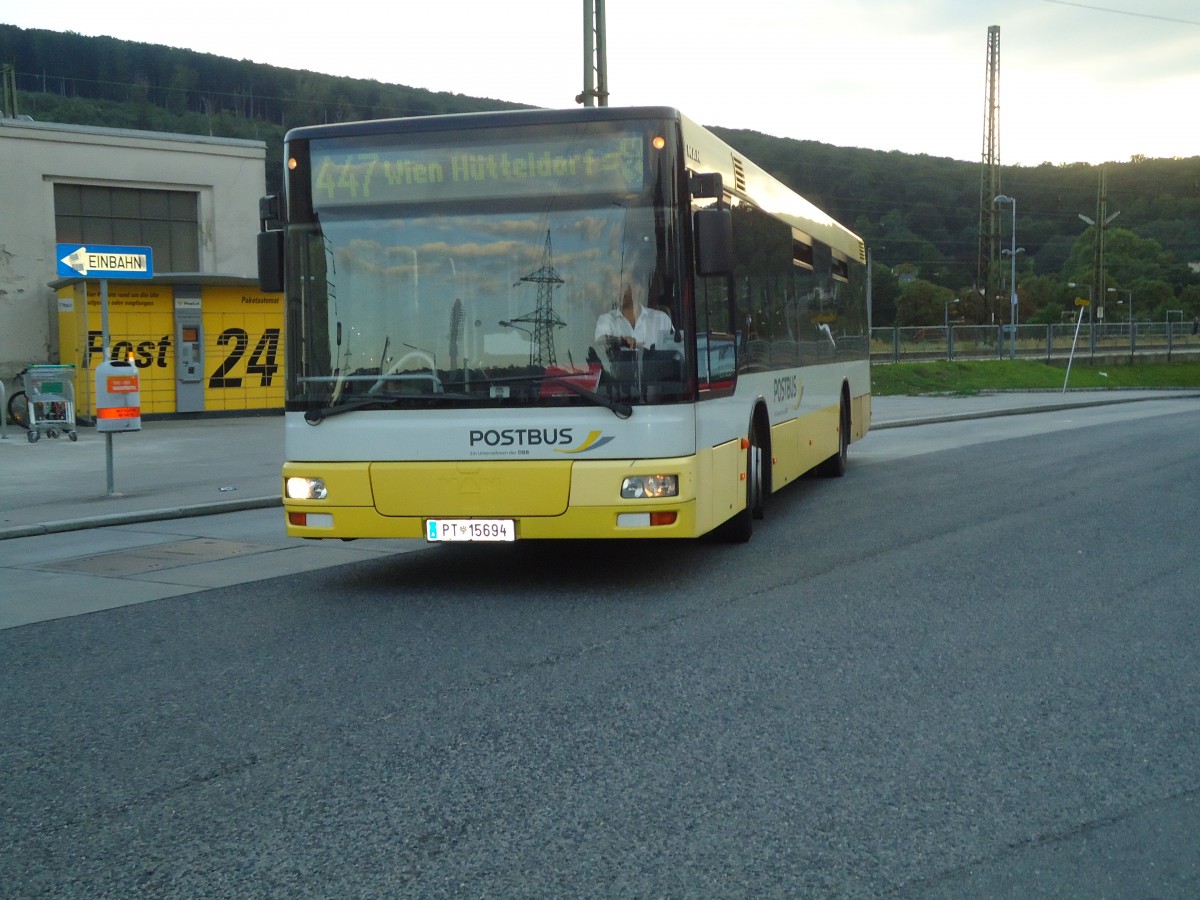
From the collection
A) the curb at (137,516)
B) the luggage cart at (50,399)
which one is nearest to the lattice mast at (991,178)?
the luggage cart at (50,399)

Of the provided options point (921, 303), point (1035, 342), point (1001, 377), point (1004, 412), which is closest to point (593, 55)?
point (1004, 412)

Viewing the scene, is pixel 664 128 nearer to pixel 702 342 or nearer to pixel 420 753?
pixel 702 342

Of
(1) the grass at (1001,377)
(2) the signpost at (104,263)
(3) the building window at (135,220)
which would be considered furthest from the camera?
(1) the grass at (1001,377)

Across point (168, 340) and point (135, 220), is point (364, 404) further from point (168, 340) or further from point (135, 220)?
point (135, 220)

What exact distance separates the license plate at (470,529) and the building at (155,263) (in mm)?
19043

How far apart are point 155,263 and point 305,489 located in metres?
26.3

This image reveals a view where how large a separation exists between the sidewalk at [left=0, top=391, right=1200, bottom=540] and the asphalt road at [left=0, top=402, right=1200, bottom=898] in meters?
4.05

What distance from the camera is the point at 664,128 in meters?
8.51

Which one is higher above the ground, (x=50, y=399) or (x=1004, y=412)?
(x=50, y=399)

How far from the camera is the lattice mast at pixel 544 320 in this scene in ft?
27.8

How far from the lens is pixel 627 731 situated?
5.36m

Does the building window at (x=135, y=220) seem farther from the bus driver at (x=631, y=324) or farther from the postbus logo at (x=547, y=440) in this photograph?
the bus driver at (x=631, y=324)

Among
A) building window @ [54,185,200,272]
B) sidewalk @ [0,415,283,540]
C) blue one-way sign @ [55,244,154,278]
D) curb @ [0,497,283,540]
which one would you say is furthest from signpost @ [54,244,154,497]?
building window @ [54,185,200,272]

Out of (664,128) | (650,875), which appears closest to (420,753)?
(650,875)
